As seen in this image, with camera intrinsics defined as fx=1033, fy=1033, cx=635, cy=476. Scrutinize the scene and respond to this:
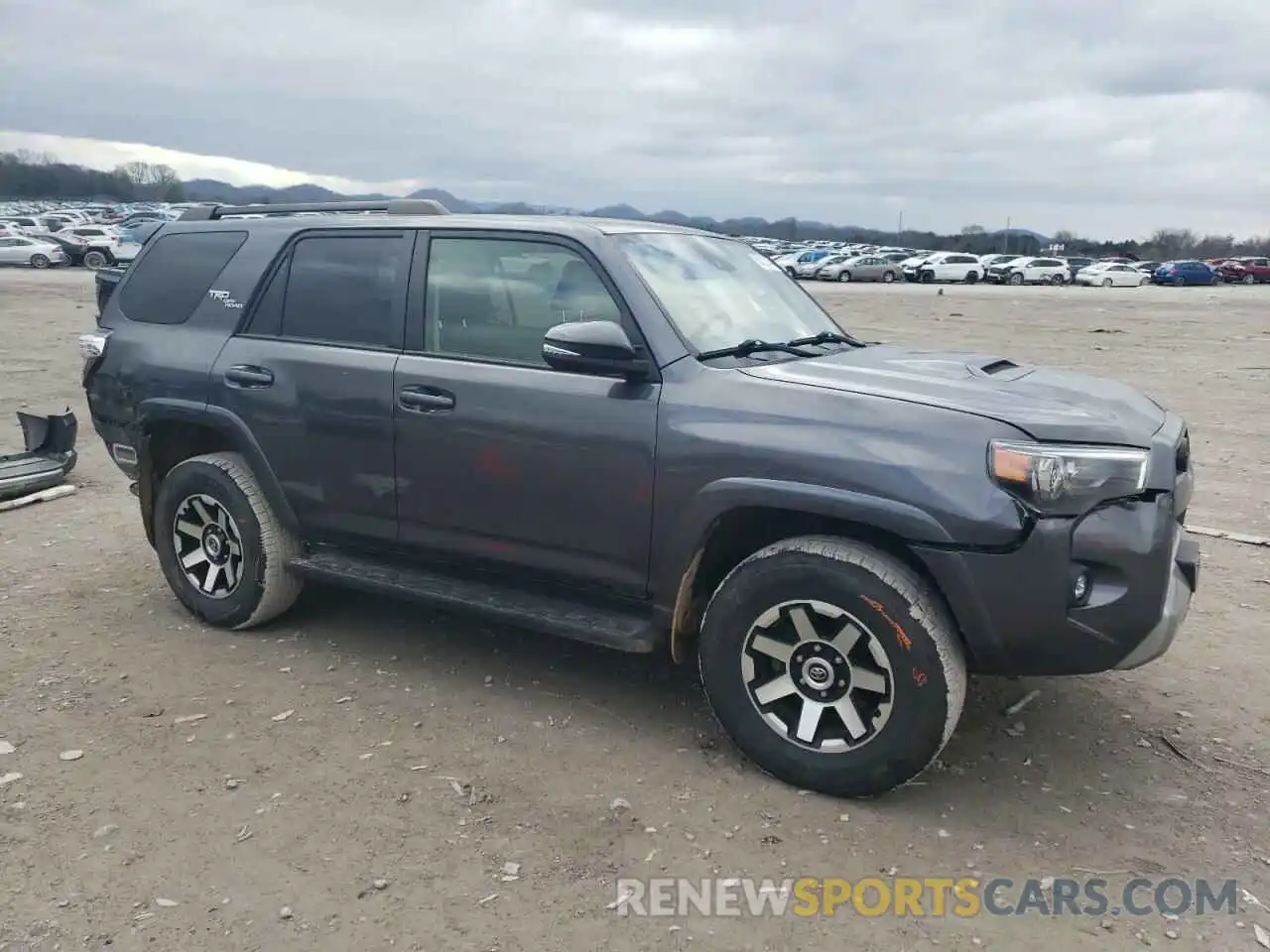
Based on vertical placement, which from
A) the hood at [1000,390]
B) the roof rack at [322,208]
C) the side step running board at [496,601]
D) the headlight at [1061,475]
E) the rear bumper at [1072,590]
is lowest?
the side step running board at [496,601]

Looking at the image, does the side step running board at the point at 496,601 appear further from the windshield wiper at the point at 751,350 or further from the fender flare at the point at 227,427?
the windshield wiper at the point at 751,350

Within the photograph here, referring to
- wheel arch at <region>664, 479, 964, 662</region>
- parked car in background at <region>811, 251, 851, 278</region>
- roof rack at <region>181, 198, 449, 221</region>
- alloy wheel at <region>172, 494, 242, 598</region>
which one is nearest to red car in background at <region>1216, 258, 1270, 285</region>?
parked car in background at <region>811, 251, 851, 278</region>

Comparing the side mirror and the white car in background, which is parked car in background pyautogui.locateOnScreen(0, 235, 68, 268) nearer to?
the side mirror

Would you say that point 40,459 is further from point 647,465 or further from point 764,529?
point 764,529

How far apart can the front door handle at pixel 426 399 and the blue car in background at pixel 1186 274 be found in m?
52.2

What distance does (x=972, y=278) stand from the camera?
48.2 m

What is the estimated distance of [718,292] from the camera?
162 inches

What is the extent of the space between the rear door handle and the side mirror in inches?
60.1

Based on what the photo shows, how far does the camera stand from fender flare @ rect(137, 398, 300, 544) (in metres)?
4.50

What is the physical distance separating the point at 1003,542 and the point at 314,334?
9.58 feet

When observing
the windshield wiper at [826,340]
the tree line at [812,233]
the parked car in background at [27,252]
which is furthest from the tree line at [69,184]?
the windshield wiper at [826,340]

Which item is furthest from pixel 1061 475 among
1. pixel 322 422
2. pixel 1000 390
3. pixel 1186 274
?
pixel 1186 274

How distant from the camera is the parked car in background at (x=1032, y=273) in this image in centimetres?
4766

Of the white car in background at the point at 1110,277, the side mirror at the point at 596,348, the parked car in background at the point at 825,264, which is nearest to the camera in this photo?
the side mirror at the point at 596,348
